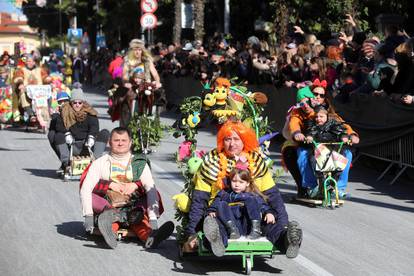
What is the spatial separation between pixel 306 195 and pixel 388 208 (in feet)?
3.24

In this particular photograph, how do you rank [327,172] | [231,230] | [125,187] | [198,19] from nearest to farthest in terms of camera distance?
[231,230] < [125,187] < [327,172] < [198,19]

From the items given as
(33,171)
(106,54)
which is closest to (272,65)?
(33,171)

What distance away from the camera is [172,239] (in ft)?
34.1

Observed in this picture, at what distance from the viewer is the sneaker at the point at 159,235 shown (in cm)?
972

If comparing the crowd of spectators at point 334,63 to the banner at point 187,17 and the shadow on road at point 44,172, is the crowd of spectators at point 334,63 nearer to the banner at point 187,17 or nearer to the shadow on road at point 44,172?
the shadow on road at point 44,172

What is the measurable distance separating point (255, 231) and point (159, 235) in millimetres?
1272

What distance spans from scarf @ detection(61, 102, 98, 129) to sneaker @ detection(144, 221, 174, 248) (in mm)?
5298

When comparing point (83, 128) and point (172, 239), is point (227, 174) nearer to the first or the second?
point (172, 239)

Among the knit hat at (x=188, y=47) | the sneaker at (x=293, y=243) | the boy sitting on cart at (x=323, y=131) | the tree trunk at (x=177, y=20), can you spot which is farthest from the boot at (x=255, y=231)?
the tree trunk at (x=177, y=20)

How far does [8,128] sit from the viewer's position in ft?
84.4

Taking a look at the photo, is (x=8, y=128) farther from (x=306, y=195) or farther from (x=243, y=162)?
(x=243, y=162)

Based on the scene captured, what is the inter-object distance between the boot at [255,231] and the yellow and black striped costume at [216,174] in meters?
0.39

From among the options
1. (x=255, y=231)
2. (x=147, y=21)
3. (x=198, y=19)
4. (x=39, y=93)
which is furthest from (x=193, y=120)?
(x=147, y=21)

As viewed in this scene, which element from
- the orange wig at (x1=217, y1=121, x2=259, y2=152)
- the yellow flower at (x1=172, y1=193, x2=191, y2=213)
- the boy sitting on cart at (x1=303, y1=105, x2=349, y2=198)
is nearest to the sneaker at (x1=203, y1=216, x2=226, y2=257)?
the yellow flower at (x1=172, y1=193, x2=191, y2=213)
